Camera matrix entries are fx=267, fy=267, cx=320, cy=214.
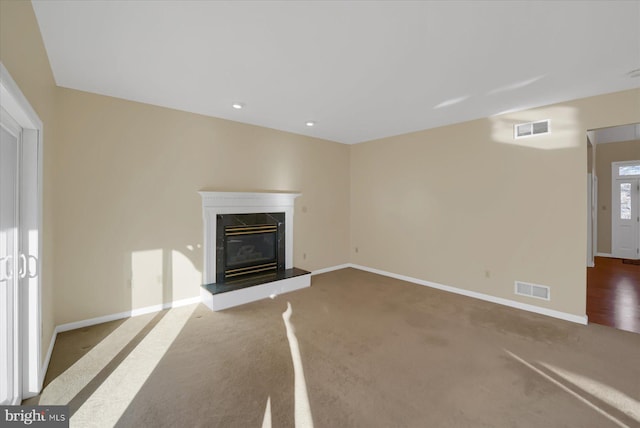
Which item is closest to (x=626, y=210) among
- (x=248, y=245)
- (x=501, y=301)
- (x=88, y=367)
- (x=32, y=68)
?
(x=501, y=301)

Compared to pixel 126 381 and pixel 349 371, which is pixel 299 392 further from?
pixel 126 381

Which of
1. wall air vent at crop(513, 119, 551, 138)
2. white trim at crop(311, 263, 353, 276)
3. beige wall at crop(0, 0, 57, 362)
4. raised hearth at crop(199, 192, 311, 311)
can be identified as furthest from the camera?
white trim at crop(311, 263, 353, 276)

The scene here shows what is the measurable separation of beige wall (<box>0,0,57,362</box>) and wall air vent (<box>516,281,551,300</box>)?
5215mm

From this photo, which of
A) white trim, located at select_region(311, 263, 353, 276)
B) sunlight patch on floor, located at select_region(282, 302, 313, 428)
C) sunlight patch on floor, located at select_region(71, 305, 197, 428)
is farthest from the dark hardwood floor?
→ sunlight patch on floor, located at select_region(71, 305, 197, 428)

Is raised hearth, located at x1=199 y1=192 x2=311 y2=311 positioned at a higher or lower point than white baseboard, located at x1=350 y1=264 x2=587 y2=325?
higher

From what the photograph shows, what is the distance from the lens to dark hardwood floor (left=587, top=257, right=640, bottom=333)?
10.7 ft

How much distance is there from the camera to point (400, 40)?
213 cm

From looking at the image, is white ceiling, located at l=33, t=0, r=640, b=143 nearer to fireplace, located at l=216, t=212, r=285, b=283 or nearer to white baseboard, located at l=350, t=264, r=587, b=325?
fireplace, located at l=216, t=212, r=285, b=283

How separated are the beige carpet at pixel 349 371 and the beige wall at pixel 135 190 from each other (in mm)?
446

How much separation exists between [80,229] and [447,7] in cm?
411

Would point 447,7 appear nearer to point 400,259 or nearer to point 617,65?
point 617,65

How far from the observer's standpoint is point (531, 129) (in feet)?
11.7

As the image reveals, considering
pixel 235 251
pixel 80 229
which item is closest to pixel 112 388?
pixel 80 229

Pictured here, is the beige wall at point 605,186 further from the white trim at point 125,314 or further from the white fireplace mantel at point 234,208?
the white trim at point 125,314
